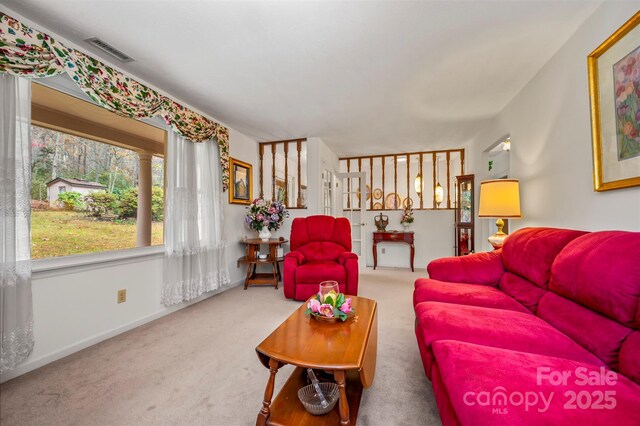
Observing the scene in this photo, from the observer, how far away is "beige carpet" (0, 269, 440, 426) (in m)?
1.33

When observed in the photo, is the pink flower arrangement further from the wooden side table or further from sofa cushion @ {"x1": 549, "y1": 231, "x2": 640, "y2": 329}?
sofa cushion @ {"x1": 549, "y1": 231, "x2": 640, "y2": 329}

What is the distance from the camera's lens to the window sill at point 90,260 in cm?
181

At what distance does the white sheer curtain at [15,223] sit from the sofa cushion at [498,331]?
2535mm

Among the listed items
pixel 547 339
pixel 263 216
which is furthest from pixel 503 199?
pixel 263 216

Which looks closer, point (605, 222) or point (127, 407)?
point (127, 407)

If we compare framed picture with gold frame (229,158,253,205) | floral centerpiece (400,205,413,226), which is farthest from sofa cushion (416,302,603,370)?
floral centerpiece (400,205,413,226)

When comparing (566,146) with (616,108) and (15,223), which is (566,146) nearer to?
(616,108)

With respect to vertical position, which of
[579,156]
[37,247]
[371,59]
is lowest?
[37,247]

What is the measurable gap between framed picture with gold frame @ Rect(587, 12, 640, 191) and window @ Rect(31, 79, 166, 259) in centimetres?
377

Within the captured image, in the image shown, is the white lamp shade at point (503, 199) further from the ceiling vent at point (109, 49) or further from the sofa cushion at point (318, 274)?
the ceiling vent at point (109, 49)

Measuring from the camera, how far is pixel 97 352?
6.42ft

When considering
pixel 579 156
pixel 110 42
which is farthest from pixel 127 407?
pixel 579 156

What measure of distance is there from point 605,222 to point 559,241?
0.31 metres

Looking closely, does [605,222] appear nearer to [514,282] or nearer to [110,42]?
[514,282]
